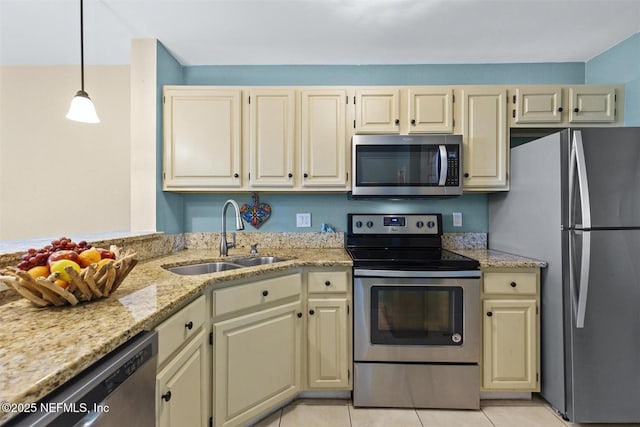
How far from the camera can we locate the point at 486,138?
2.21 meters

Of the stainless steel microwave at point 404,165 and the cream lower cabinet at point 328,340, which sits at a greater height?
the stainless steel microwave at point 404,165

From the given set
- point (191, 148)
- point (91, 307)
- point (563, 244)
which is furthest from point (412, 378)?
point (191, 148)

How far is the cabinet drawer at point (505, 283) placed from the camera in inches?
75.0

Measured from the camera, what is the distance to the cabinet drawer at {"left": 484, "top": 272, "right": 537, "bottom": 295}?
6.25 feet

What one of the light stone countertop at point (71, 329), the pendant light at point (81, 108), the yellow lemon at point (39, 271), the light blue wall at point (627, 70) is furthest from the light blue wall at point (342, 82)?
the yellow lemon at point (39, 271)

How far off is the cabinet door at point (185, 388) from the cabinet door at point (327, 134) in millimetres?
1342

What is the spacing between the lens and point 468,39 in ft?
7.17

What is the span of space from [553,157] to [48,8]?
3.26 m

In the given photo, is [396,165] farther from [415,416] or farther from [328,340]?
[415,416]

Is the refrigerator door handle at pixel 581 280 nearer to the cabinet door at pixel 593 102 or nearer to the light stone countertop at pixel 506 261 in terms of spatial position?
the light stone countertop at pixel 506 261

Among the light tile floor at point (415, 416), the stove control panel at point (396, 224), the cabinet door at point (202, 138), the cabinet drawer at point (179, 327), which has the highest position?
the cabinet door at point (202, 138)

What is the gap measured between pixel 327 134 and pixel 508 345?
1858 mm

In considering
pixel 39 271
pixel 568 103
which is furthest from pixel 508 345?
pixel 39 271

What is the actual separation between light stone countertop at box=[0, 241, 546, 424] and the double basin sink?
0.38 meters
